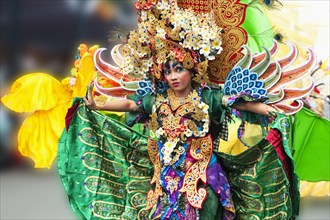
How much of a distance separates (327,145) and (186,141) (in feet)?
9.28

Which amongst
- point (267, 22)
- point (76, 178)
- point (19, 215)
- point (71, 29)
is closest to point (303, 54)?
point (267, 22)

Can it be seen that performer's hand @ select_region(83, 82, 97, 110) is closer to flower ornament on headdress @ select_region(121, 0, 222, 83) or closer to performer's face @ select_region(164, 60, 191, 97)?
flower ornament on headdress @ select_region(121, 0, 222, 83)

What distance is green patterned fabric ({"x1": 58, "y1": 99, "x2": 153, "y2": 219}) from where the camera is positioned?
5.73 m

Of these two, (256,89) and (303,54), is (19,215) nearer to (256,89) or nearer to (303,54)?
(303,54)

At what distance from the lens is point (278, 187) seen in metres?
5.43

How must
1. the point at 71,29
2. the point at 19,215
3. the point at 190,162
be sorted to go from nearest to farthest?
the point at 190,162 → the point at 19,215 → the point at 71,29

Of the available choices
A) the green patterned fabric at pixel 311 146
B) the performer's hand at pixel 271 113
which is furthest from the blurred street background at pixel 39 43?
the performer's hand at pixel 271 113

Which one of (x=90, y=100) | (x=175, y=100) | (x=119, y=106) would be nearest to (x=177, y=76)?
(x=175, y=100)

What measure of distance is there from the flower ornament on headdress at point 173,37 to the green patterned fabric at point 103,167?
1.82ft

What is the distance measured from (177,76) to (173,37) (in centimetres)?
25

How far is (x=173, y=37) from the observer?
5410mm

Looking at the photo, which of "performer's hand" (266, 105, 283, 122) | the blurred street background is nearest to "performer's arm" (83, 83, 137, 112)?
"performer's hand" (266, 105, 283, 122)

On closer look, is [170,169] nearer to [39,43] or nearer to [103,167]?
[103,167]

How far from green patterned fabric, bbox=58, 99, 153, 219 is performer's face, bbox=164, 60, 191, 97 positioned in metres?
0.56
